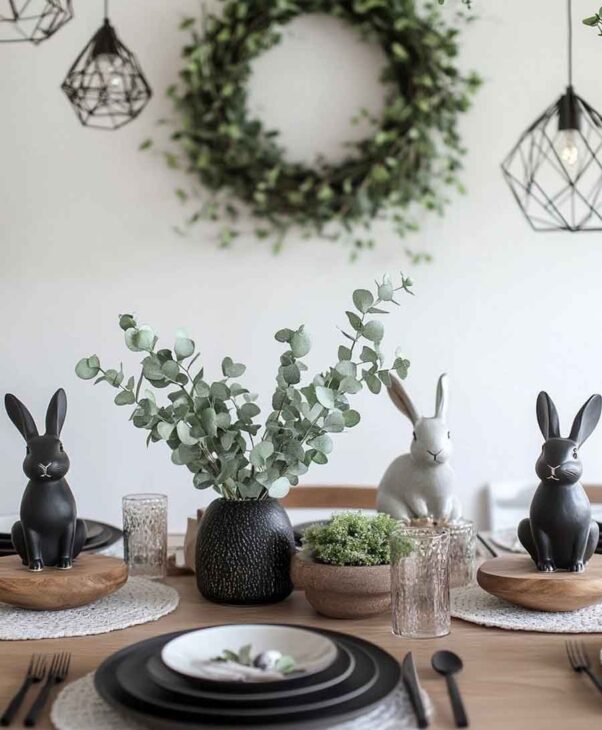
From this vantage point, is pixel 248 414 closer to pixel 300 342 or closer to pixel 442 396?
pixel 300 342

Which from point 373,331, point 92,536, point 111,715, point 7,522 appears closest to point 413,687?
point 111,715

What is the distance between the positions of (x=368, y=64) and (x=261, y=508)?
179cm

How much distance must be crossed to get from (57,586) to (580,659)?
0.61m

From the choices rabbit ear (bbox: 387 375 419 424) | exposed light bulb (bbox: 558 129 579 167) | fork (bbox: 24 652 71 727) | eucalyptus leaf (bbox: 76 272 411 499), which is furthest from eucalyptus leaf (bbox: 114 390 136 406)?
exposed light bulb (bbox: 558 129 579 167)

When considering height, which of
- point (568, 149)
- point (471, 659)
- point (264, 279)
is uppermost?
point (568, 149)

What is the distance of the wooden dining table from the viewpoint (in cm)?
90

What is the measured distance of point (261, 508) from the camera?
Result: 1.30 m

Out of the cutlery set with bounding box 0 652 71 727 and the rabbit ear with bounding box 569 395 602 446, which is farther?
the rabbit ear with bounding box 569 395 602 446

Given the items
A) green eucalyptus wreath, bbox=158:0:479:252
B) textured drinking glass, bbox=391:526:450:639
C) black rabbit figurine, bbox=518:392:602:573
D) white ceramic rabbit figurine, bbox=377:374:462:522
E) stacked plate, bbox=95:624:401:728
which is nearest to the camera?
stacked plate, bbox=95:624:401:728

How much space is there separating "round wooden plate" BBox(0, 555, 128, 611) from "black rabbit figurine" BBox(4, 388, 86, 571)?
1.1 inches

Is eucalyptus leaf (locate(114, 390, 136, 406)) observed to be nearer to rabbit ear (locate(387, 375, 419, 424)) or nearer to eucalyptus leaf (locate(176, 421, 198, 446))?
eucalyptus leaf (locate(176, 421, 198, 446))

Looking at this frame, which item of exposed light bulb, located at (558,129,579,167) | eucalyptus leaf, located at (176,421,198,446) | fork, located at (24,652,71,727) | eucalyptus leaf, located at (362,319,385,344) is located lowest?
fork, located at (24,652,71,727)

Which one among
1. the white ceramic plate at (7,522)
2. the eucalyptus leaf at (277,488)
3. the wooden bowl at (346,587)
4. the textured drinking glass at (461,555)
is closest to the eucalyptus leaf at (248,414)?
the eucalyptus leaf at (277,488)

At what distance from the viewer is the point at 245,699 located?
32.9 inches
